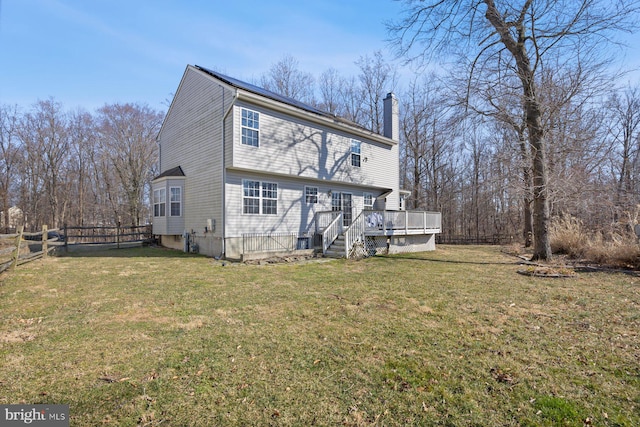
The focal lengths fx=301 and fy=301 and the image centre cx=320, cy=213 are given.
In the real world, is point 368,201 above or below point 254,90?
below

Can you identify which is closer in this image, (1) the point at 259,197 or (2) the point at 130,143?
(1) the point at 259,197

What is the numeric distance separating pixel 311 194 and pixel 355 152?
3829mm

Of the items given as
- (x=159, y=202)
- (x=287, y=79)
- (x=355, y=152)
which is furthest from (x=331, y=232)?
(x=287, y=79)

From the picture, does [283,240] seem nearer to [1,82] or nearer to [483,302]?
[483,302]

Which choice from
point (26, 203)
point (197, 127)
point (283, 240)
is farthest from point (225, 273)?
point (26, 203)

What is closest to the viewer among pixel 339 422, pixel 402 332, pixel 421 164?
pixel 339 422

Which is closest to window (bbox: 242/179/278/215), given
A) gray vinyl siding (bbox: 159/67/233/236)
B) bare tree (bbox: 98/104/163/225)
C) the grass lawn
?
gray vinyl siding (bbox: 159/67/233/236)

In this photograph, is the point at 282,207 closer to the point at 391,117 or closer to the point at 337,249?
the point at 337,249

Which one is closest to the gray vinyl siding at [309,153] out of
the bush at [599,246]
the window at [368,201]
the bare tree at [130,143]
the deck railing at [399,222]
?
the window at [368,201]

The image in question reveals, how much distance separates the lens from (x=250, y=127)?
12.4 meters

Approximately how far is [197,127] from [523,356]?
14.4 metres

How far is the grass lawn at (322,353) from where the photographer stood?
258 centimetres

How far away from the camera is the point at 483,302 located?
593 cm

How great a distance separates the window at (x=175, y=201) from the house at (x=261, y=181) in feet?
0.16
